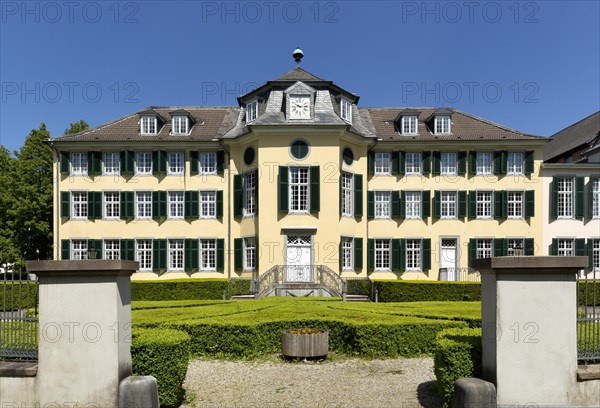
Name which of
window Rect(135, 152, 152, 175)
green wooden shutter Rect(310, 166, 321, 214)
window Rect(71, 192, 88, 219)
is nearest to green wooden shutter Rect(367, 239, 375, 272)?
green wooden shutter Rect(310, 166, 321, 214)

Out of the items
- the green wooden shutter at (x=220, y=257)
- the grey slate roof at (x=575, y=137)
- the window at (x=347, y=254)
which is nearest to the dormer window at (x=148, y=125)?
the green wooden shutter at (x=220, y=257)

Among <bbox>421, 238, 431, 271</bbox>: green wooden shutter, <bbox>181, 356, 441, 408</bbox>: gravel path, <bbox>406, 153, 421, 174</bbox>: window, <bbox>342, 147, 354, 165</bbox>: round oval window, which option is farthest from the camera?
<bbox>406, 153, 421, 174</bbox>: window

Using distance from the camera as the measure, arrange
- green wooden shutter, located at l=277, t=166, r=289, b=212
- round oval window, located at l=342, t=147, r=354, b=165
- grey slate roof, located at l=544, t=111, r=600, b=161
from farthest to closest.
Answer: grey slate roof, located at l=544, t=111, r=600, b=161 < round oval window, located at l=342, t=147, r=354, b=165 < green wooden shutter, located at l=277, t=166, r=289, b=212

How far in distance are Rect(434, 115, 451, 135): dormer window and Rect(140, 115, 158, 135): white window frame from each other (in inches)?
591

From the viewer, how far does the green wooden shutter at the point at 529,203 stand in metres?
22.7

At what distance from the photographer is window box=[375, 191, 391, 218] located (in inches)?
909

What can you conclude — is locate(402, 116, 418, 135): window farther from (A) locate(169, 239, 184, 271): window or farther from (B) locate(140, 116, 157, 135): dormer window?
(B) locate(140, 116, 157, 135): dormer window

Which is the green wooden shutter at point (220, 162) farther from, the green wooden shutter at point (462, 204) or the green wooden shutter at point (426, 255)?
the green wooden shutter at point (462, 204)

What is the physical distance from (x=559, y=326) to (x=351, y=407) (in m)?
3.10

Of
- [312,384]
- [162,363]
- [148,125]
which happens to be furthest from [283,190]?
[162,363]

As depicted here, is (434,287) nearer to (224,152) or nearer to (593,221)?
(593,221)

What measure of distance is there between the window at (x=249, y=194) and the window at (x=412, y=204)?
26.1 ft

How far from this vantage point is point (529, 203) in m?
22.7

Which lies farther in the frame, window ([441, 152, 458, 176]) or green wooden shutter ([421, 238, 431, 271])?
window ([441, 152, 458, 176])
